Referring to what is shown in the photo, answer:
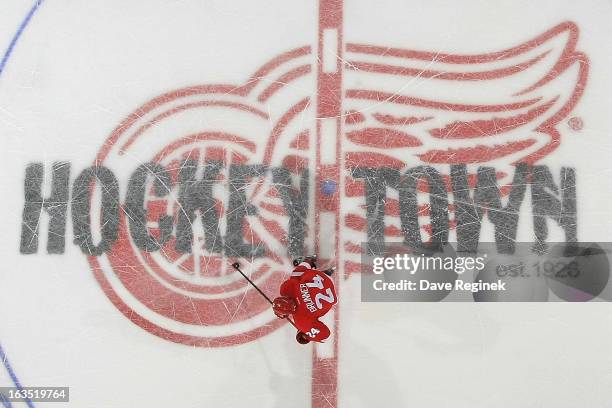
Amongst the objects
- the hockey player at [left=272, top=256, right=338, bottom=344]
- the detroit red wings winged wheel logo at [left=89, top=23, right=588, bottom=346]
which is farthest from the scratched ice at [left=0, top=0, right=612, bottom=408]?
the hockey player at [left=272, top=256, right=338, bottom=344]

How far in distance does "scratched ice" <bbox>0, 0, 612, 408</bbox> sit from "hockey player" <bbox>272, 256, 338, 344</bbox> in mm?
419

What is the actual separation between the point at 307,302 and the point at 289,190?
2.57 ft

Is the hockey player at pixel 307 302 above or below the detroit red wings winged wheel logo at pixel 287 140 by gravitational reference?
below

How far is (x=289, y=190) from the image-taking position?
9.87 feet

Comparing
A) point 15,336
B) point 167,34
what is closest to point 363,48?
point 167,34

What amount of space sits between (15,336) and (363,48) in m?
2.86

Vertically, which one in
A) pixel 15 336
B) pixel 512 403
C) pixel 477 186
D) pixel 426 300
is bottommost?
pixel 512 403

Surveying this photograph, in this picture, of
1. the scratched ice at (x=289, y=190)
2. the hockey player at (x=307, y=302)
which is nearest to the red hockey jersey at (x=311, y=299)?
the hockey player at (x=307, y=302)

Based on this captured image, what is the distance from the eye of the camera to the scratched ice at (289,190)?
3.00m

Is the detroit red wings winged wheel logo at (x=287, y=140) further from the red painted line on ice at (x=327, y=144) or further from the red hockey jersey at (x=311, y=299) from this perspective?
the red hockey jersey at (x=311, y=299)

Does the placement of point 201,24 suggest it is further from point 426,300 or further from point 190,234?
point 426,300

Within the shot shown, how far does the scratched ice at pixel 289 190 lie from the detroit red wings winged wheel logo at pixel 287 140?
0.5 inches

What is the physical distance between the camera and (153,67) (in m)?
3.05

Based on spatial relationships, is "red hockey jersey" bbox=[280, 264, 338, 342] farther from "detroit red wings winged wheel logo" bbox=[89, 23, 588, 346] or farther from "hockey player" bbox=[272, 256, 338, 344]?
"detroit red wings winged wheel logo" bbox=[89, 23, 588, 346]
